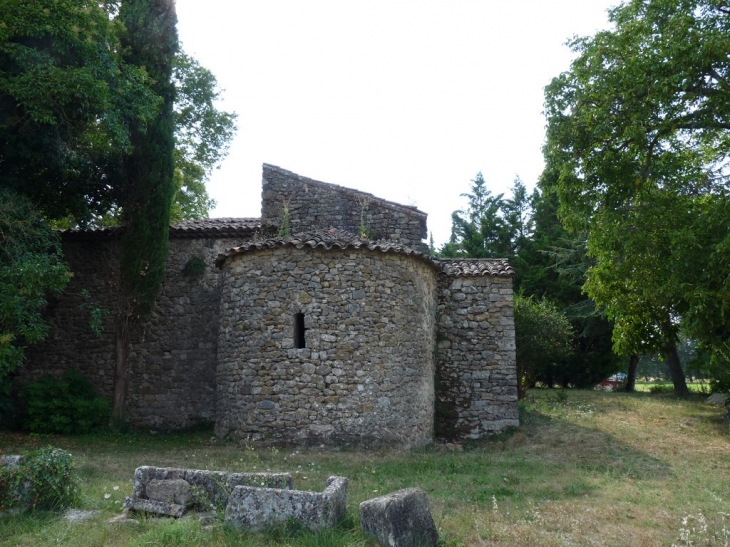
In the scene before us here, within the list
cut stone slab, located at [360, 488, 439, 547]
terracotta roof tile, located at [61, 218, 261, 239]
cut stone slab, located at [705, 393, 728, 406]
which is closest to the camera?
cut stone slab, located at [360, 488, 439, 547]

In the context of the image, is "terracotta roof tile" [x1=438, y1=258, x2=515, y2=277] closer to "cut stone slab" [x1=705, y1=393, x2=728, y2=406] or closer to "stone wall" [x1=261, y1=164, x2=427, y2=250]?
"stone wall" [x1=261, y1=164, x2=427, y2=250]

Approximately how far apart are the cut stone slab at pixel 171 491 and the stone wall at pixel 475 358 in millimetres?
8130

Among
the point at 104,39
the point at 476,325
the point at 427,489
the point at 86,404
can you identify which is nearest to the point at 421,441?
the point at 476,325

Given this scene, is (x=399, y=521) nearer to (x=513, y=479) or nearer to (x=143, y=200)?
(x=513, y=479)

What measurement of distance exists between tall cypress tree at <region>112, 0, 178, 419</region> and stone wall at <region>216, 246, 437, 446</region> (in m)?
2.68

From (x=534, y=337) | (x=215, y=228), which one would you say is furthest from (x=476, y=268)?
(x=215, y=228)

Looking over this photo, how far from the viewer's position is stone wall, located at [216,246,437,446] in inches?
437

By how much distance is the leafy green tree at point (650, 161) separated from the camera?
8.80 meters

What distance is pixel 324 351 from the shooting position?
1129 centimetres

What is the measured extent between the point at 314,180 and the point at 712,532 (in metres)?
11.3

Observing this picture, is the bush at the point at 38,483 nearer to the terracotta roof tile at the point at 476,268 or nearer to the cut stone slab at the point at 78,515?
the cut stone slab at the point at 78,515

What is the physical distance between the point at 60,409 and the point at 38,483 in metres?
7.97

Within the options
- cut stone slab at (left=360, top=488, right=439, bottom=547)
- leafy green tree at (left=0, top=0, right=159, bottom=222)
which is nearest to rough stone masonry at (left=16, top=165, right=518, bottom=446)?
leafy green tree at (left=0, top=0, right=159, bottom=222)

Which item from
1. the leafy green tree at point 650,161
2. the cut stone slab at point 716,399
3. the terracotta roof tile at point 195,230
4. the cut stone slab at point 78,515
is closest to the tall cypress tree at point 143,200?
the terracotta roof tile at point 195,230
